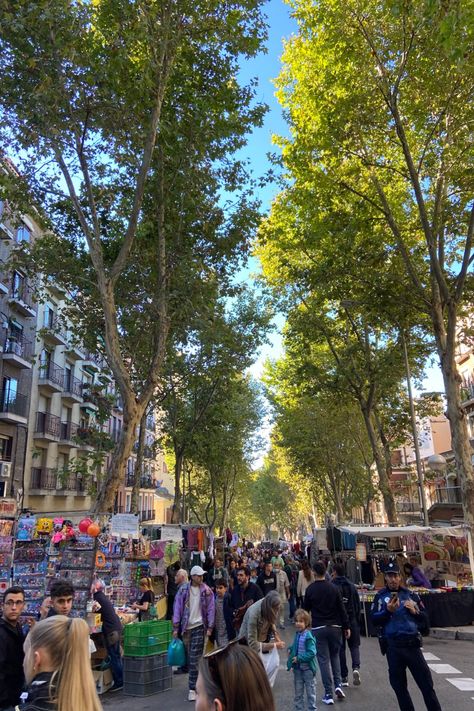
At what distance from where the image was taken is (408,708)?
5.56 metres

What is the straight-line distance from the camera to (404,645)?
18.4ft

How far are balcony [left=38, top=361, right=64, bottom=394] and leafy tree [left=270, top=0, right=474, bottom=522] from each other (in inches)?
635

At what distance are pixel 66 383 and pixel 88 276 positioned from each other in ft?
55.0

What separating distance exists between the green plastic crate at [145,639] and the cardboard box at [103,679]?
50cm

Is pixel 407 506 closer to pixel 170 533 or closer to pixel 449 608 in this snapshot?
pixel 170 533

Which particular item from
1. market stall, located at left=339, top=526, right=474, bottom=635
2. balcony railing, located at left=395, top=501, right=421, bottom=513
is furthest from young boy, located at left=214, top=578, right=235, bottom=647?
balcony railing, located at left=395, top=501, right=421, bottom=513

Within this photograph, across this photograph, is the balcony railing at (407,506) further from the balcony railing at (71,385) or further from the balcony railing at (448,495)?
the balcony railing at (71,385)

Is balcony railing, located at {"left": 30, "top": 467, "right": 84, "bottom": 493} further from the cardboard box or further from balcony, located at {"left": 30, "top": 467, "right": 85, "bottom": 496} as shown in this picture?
the cardboard box

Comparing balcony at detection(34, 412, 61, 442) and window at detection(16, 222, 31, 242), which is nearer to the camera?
window at detection(16, 222, 31, 242)

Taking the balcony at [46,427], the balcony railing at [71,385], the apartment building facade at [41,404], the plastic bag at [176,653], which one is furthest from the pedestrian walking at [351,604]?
the balcony railing at [71,385]

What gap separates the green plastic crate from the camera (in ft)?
26.2

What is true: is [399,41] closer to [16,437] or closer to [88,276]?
[88,276]

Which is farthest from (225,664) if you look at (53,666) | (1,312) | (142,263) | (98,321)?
(1,312)

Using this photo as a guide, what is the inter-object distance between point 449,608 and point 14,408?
1869 cm
